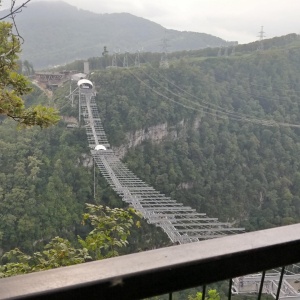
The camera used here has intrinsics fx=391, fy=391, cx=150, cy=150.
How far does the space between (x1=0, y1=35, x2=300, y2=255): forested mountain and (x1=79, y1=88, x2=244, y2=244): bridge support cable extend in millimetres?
1051

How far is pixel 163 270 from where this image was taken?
1.75 ft

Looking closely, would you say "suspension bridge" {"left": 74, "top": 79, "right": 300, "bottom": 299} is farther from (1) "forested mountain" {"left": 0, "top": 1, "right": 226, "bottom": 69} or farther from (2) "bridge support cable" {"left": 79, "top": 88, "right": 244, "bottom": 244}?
(1) "forested mountain" {"left": 0, "top": 1, "right": 226, "bottom": 69}

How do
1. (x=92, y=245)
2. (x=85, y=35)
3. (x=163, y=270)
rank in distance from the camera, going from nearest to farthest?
1. (x=163, y=270)
2. (x=92, y=245)
3. (x=85, y=35)

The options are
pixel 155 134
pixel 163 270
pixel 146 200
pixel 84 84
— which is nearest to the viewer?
pixel 163 270

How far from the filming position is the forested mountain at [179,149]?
19031mm

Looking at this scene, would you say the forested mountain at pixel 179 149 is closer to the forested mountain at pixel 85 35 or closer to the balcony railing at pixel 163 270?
the balcony railing at pixel 163 270

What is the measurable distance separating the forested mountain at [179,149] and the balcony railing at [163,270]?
16371mm

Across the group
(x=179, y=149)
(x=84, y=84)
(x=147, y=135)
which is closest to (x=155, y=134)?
(x=147, y=135)

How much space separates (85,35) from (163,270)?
244ft

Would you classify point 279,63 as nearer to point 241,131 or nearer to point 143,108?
point 241,131

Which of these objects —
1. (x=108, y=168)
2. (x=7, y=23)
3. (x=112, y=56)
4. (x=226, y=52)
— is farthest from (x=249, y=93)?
(x=7, y=23)

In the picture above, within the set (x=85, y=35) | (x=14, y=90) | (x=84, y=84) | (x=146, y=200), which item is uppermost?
(x=85, y=35)

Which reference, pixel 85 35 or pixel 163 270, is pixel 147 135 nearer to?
pixel 163 270

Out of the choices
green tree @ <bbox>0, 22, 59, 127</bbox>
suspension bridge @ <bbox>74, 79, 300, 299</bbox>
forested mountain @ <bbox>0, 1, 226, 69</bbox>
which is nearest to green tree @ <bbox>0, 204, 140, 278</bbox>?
green tree @ <bbox>0, 22, 59, 127</bbox>
